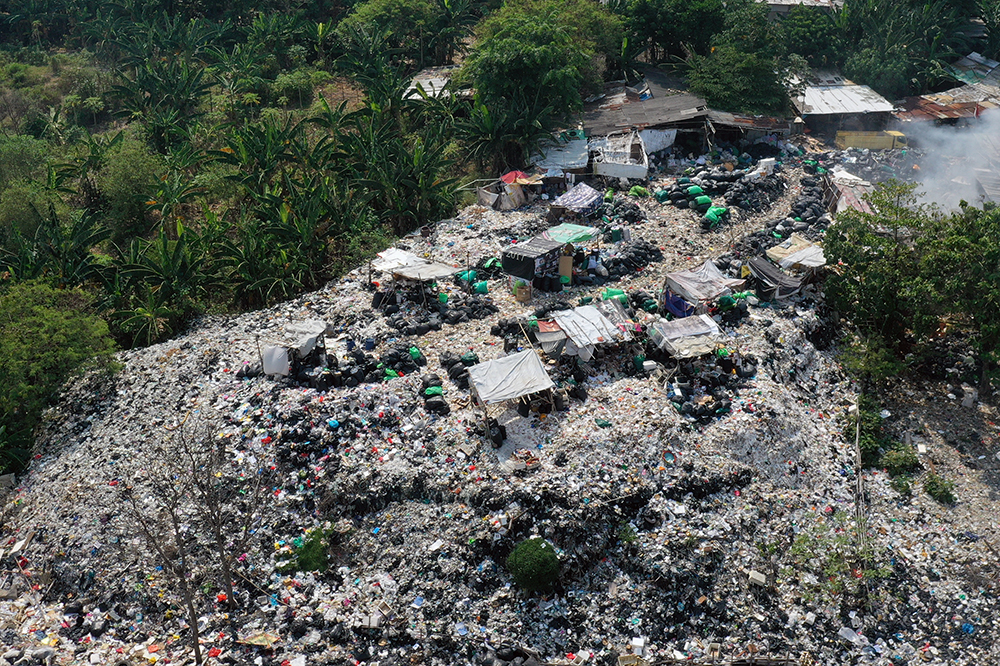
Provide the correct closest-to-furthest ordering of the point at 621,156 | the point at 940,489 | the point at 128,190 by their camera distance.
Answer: the point at 940,489
the point at 128,190
the point at 621,156

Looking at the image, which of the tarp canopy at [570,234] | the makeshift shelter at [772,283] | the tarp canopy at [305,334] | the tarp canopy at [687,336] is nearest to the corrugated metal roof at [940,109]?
the makeshift shelter at [772,283]

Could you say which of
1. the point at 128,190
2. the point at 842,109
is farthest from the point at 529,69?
the point at 128,190

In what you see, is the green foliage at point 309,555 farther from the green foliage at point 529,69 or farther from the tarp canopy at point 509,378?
the green foliage at point 529,69

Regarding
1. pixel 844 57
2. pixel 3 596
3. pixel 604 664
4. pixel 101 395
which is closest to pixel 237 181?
pixel 101 395

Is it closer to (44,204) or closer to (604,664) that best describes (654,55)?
(44,204)

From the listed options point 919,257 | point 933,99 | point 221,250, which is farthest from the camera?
point 933,99

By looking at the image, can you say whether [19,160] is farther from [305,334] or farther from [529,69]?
[529,69]
